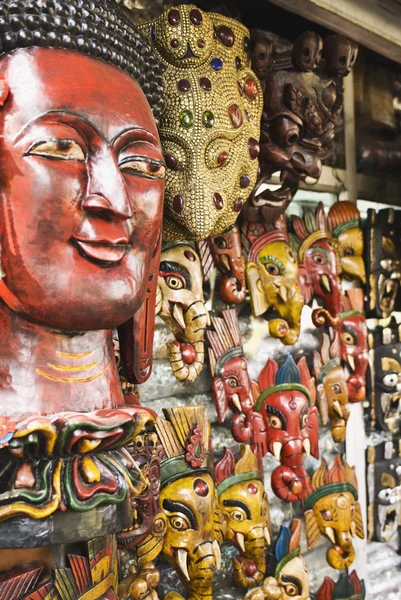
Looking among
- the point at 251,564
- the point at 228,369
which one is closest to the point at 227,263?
the point at 228,369

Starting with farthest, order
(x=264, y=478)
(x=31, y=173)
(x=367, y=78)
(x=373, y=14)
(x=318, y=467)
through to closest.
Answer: (x=367, y=78) < (x=318, y=467) < (x=264, y=478) < (x=373, y=14) < (x=31, y=173)

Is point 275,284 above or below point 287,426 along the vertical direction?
above

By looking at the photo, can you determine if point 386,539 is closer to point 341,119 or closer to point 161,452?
point 161,452

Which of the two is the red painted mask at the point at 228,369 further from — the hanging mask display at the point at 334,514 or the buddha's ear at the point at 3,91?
the buddha's ear at the point at 3,91

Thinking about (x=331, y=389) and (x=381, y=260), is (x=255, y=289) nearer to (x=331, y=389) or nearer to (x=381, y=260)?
(x=331, y=389)

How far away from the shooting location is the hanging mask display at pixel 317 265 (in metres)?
1.91

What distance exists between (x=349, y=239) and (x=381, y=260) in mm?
132

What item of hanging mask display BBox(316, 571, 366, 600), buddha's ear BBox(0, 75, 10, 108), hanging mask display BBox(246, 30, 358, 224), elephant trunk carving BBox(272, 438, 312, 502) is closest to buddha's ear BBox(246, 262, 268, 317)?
hanging mask display BBox(246, 30, 358, 224)

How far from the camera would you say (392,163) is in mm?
2279

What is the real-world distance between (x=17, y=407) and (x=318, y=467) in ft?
4.23

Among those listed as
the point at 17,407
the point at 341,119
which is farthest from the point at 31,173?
the point at 341,119

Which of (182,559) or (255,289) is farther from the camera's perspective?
(255,289)

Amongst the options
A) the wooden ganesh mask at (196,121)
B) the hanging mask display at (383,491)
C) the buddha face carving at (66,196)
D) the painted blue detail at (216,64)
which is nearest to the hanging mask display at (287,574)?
the hanging mask display at (383,491)

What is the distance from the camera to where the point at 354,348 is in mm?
2041
